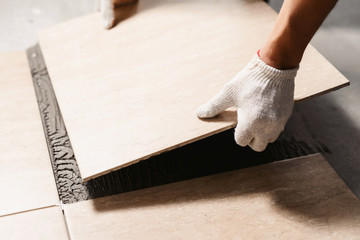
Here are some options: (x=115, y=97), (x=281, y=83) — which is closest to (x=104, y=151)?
(x=115, y=97)

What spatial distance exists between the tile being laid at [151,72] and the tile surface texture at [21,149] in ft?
0.55

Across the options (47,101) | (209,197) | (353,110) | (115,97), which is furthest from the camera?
(353,110)

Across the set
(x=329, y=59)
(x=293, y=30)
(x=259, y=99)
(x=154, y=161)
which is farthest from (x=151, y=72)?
(x=329, y=59)

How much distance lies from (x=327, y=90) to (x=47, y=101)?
114 centimetres

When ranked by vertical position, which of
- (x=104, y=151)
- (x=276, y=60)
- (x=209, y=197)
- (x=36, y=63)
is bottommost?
(x=209, y=197)

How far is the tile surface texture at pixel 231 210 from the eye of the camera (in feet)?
4.34

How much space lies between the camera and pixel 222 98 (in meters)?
1.37

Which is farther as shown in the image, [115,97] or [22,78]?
[22,78]

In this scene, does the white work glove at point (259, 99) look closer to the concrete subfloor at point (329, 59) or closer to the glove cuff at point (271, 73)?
the glove cuff at point (271, 73)

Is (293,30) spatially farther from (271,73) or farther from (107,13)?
(107,13)

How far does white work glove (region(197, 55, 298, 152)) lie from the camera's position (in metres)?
A: 1.30

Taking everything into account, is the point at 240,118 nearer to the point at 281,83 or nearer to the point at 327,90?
the point at 281,83

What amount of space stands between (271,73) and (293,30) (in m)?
0.15

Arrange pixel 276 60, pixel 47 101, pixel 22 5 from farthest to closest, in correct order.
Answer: pixel 22 5 → pixel 47 101 → pixel 276 60
